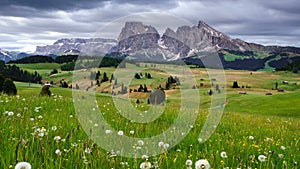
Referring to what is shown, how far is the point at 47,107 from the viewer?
10602mm

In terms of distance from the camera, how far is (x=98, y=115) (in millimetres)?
9156

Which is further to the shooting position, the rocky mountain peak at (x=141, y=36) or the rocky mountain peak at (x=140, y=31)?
the rocky mountain peak at (x=141, y=36)

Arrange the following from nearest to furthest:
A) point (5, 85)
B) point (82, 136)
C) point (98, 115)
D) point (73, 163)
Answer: point (73, 163) < point (82, 136) < point (98, 115) < point (5, 85)

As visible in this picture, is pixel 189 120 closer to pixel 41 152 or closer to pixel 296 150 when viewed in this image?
pixel 296 150

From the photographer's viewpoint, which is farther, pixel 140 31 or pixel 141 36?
pixel 140 31

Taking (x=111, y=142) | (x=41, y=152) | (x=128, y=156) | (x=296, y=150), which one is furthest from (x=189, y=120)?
(x=41, y=152)

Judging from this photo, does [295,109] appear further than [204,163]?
Yes

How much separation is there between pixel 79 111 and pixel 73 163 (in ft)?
18.0

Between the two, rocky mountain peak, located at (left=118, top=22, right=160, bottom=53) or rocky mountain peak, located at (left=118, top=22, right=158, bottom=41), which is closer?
rocky mountain peak, located at (left=118, top=22, right=158, bottom=41)

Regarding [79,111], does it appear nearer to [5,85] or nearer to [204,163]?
[204,163]

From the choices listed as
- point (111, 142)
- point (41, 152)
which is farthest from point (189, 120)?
point (41, 152)

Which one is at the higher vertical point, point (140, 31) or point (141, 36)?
point (140, 31)

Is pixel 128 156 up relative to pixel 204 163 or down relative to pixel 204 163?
down

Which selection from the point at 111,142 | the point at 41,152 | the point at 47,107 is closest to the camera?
the point at 41,152
